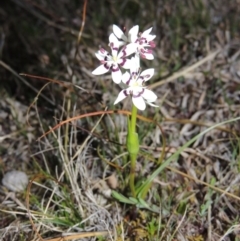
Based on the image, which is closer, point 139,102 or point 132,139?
point 139,102

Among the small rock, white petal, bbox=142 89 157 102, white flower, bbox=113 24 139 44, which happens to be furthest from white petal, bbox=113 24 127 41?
the small rock

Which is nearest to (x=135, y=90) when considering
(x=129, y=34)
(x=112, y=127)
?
(x=129, y=34)

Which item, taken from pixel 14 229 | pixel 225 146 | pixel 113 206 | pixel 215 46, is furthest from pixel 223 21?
pixel 14 229

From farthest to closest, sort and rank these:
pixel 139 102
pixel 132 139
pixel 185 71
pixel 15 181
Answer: pixel 185 71 < pixel 15 181 < pixel 132 139 < pixel 139 102

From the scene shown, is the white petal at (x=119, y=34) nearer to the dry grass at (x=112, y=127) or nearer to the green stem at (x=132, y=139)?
the green stem at (x=132, y=139)

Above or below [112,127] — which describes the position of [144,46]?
above

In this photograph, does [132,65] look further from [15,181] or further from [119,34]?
[15,181]
